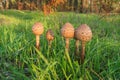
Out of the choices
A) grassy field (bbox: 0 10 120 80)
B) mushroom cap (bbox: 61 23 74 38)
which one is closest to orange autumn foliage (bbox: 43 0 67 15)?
grassy field (bbox: 0 10 120 80)

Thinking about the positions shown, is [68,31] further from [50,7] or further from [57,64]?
[50,7]

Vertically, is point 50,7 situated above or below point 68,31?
below

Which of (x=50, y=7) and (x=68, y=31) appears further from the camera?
(x=50, y=7)

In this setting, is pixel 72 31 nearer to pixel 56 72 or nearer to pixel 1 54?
pixel 56 72

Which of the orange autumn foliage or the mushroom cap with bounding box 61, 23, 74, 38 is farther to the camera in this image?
the orange autumn foliage

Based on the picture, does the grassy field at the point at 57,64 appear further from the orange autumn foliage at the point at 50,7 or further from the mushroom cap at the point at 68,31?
the orange autumn foliage at the point at 50,7

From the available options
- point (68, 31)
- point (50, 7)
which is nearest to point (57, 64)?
point (68, 31)

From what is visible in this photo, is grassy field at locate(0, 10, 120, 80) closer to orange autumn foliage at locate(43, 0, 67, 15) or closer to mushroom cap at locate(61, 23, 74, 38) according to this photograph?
mushroom cap at locate(61, 23, 74, 38)

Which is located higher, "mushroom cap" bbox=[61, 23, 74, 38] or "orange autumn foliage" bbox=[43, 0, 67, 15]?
"mushroom cap" bbox=[61, 23, 74, 38]

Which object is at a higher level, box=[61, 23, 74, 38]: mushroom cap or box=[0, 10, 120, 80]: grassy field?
box=[61, 23, 74, 38]: mushroom cap

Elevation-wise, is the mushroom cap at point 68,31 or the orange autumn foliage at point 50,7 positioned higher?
the mushroom cap at point 68,31

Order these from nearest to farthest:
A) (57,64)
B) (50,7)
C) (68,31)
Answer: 1. (68,31)
2. (57,64)
3. (50,7)

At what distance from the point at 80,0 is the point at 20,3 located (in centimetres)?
559

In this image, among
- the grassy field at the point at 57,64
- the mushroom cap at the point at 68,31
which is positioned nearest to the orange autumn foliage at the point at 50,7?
the grassy field at the point at 57,64
